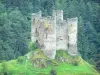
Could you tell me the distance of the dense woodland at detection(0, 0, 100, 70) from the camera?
118m

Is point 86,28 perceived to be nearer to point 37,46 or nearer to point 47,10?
point 47,10

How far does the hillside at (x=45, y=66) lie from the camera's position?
85500 mm

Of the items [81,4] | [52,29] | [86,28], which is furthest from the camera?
[81,4]

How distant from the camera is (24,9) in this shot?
456 ft

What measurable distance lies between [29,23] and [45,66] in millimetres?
42836

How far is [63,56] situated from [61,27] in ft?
11.5

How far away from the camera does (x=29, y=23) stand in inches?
5074

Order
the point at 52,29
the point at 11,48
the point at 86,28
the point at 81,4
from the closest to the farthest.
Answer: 1. the point at 52,29
2. the point at 11,48
3. the point at 86,28
4. the point at 81,4

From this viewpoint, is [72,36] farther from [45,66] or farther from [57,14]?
[45,66]

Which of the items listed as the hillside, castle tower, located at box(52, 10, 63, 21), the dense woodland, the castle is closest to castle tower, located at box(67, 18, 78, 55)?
the castle

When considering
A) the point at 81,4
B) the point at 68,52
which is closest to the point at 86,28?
the point at 81,4

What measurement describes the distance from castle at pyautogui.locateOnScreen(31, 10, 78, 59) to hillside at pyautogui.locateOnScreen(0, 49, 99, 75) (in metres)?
0.73

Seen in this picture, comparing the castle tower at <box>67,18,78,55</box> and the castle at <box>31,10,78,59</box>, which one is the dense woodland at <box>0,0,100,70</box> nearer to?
the castle tower at <box>67,18,78,55</box>

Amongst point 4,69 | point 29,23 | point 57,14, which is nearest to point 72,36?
point 57,14
